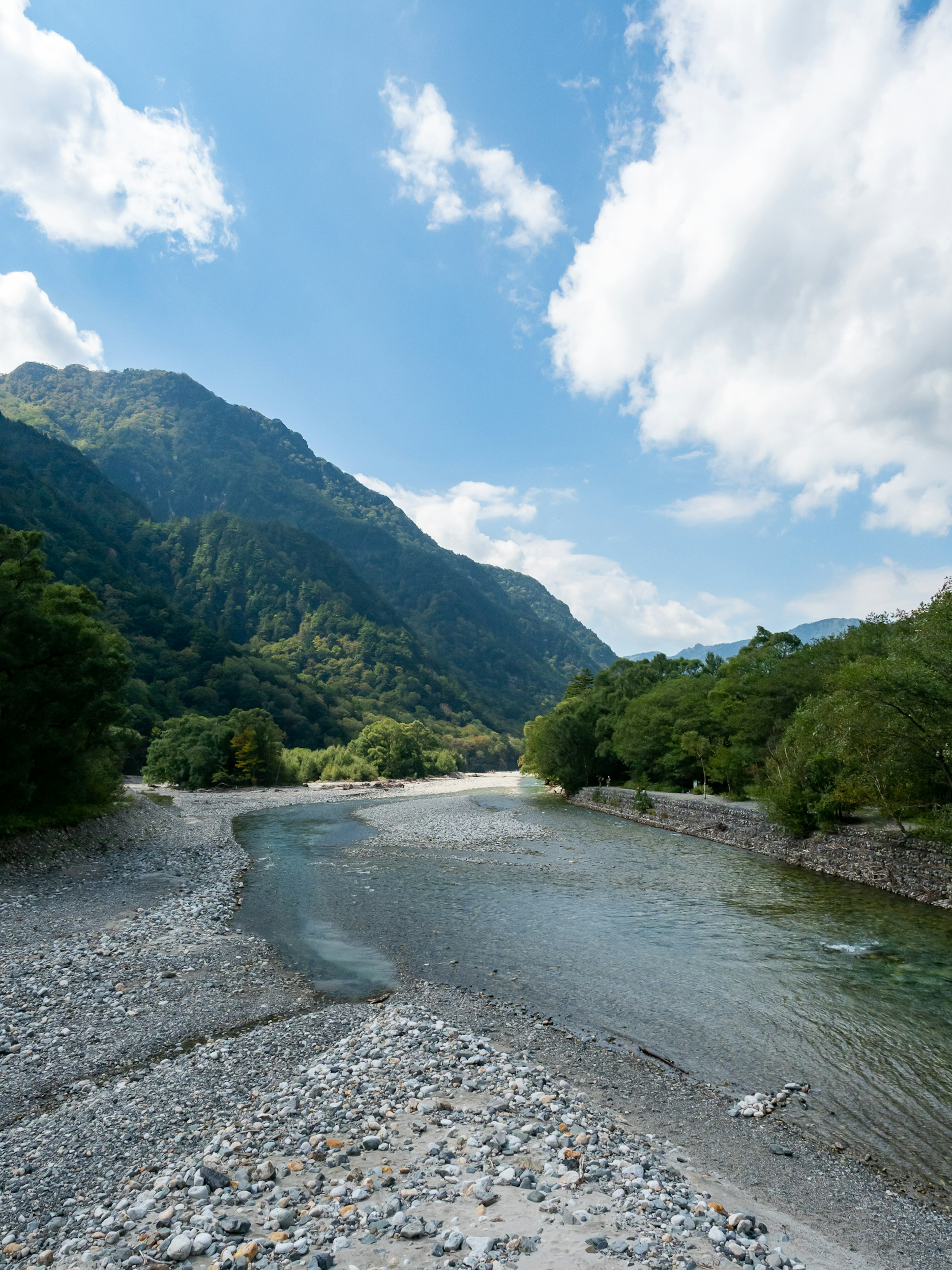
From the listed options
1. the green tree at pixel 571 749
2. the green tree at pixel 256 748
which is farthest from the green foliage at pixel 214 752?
the green tree at pixel 571 749

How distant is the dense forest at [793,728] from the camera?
24.7 meters

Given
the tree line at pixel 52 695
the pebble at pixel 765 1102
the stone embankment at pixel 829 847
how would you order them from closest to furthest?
the pebble at pixel 765 1102 < the tree line at pixel 52 695 < the stone embankment at pixel 829 847

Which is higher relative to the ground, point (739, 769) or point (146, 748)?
point (739, 769)

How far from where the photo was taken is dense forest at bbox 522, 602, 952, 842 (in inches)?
973

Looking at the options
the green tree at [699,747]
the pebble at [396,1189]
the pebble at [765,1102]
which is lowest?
the pebble at [765,1102]

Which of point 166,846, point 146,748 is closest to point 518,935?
point 166,846

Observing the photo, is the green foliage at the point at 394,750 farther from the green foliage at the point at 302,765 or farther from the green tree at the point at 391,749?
the green foliage at the point at 302,765

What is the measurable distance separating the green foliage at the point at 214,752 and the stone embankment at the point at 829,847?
5323cm

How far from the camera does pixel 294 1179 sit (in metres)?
7.39

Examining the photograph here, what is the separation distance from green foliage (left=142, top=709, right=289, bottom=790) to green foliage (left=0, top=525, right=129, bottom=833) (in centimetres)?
4847

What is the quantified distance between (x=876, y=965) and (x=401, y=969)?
12.8 m

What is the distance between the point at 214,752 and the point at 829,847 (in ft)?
229

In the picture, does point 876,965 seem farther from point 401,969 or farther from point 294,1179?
point 294,1179

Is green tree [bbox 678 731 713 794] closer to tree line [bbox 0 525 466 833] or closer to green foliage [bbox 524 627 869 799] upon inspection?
green foliage [bbox 524 627 869 799]
